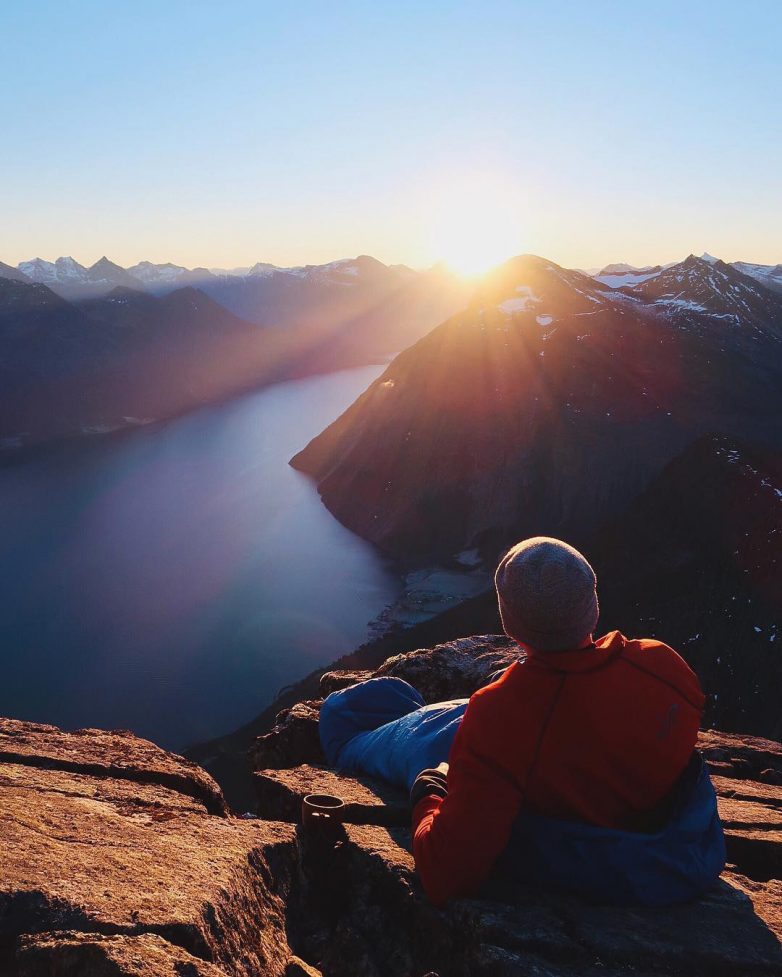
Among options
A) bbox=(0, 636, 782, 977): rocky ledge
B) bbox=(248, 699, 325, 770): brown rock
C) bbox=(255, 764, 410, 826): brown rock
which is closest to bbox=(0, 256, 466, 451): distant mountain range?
bbox=(248, 699, 325, 770): brown rock

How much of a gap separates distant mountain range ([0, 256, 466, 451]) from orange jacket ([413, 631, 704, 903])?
83287mm

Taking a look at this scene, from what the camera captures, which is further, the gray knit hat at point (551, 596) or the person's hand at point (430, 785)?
the person's hand at point (430, 785)

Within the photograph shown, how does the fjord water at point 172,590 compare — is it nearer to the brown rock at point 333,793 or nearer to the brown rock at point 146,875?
the brown rock at point 333,793

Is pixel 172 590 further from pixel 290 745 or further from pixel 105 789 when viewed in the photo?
pixel 105 789

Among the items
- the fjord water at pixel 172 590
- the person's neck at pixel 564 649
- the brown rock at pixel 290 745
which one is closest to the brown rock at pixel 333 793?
the brown rock at pixel 290 745

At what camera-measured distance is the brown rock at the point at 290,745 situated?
499 cm

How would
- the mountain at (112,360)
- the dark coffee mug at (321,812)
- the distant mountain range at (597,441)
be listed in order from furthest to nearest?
the mountain at (112,360), the distant mountain range at (597,441), the dark coffee mug at (321,812)

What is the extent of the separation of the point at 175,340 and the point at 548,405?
81550 millimetres

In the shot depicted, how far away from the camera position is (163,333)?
363 feet

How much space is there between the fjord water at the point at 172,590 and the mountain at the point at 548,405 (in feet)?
16.0

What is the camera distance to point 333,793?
3.63 m

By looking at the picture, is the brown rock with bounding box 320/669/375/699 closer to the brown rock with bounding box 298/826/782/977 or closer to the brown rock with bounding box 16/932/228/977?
the brown rock with bounding box 298/826/782/977

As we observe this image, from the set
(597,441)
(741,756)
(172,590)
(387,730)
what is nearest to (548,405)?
(597,441)

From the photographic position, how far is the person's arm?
7.66ft
